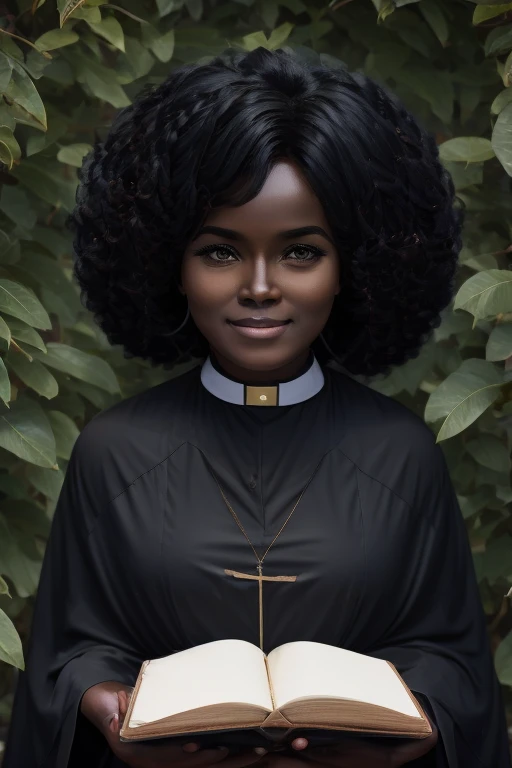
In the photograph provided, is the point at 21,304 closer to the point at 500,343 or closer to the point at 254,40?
Result: the point at 254,40

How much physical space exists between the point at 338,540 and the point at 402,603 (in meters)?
0.16

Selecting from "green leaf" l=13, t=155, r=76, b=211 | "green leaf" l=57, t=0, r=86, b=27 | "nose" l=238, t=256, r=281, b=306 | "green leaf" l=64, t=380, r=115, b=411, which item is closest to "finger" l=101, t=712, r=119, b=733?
"nose" l=238, t=256, r=281, b=306

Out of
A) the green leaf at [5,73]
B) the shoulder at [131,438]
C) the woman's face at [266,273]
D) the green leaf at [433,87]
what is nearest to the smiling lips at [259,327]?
the woman's face at [266,273]

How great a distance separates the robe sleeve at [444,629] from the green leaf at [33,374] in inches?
28.9

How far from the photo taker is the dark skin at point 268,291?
1907 mm

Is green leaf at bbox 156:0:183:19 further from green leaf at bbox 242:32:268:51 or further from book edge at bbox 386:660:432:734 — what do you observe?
book edge at bbox 386:660:432:734

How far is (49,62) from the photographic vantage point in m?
2.53

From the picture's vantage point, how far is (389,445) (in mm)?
2162

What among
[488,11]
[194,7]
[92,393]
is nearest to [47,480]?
[92,393]

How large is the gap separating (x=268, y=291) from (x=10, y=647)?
77 centimetres

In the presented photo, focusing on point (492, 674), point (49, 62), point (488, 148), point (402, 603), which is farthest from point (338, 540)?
point (49, 62)

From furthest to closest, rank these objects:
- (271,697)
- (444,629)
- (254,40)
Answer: (254,40), (444,629), (271,697)

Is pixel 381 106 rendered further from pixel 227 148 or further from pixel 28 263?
pixel 28 263

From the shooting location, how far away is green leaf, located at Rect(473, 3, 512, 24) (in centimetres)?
244
